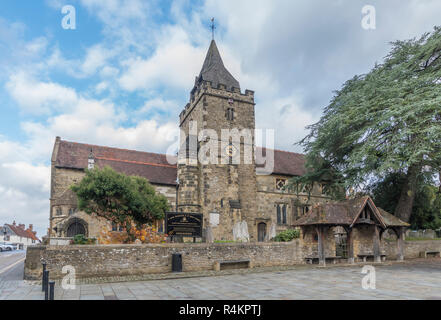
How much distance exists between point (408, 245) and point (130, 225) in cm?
1859

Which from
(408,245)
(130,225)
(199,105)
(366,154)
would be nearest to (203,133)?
(199,105)

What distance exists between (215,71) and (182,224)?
783 inches

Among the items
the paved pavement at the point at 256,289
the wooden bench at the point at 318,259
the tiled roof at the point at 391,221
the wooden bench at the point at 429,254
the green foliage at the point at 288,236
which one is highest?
the tiled roof at the point at 391,221

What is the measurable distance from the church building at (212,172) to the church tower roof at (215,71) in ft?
0.33

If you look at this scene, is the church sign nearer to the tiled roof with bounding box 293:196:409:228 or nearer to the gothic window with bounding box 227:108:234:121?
the tiled roof with bounding box 293:196:409:228

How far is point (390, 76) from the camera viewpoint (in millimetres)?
19984

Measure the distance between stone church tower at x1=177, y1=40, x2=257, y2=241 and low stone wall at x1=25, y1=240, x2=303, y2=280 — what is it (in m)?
8.75

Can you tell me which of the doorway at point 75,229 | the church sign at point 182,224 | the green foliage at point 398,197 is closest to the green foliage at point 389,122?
the green foliage at point 398,197

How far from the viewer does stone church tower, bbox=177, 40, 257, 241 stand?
27.2 m

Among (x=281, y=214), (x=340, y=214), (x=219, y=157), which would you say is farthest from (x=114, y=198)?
(x=281, y=214)

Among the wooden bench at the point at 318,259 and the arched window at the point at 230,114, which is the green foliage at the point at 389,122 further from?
the arched window at the point at 230,114

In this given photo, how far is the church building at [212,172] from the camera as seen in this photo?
2678cm
